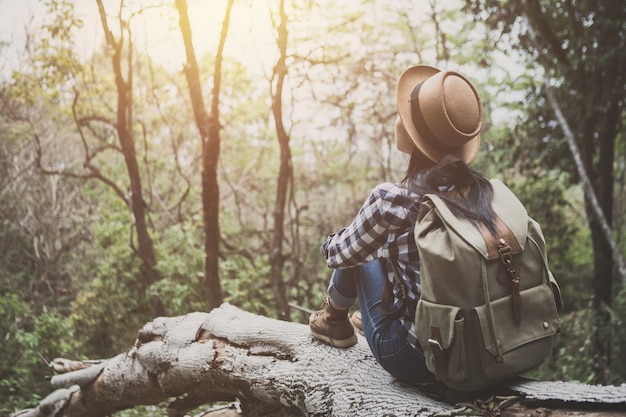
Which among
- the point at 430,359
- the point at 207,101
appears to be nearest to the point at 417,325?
the point at 430,359

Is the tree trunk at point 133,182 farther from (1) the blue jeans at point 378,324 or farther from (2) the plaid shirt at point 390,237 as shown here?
(2) the plaid shirt at point 390,237

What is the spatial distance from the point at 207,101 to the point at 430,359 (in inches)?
381

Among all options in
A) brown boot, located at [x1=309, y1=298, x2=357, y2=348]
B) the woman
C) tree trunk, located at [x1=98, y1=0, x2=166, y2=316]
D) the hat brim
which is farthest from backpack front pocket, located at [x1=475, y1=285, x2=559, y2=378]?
tree trunk, located at [x1=98, y1=0, x2=166, y2=316]

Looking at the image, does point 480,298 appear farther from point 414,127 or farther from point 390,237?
point 414,127

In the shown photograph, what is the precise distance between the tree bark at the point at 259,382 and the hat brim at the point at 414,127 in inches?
39.4

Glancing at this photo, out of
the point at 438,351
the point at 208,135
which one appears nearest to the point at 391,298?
the point at 438,351

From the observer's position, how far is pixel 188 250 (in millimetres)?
7688

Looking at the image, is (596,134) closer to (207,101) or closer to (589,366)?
(589,366)

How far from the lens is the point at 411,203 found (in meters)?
2.00

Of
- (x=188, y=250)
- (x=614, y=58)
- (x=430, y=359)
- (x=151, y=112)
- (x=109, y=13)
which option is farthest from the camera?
(x=151, y=112)

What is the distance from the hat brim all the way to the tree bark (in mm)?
1000

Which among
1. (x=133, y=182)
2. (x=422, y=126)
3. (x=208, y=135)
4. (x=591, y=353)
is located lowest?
(x=591, y=353)

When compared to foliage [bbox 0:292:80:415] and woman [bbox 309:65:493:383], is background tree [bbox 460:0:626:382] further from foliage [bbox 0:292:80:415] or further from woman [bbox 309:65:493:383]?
foliage [bbox 0:292:80:415]

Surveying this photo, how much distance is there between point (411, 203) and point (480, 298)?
0.45 m
